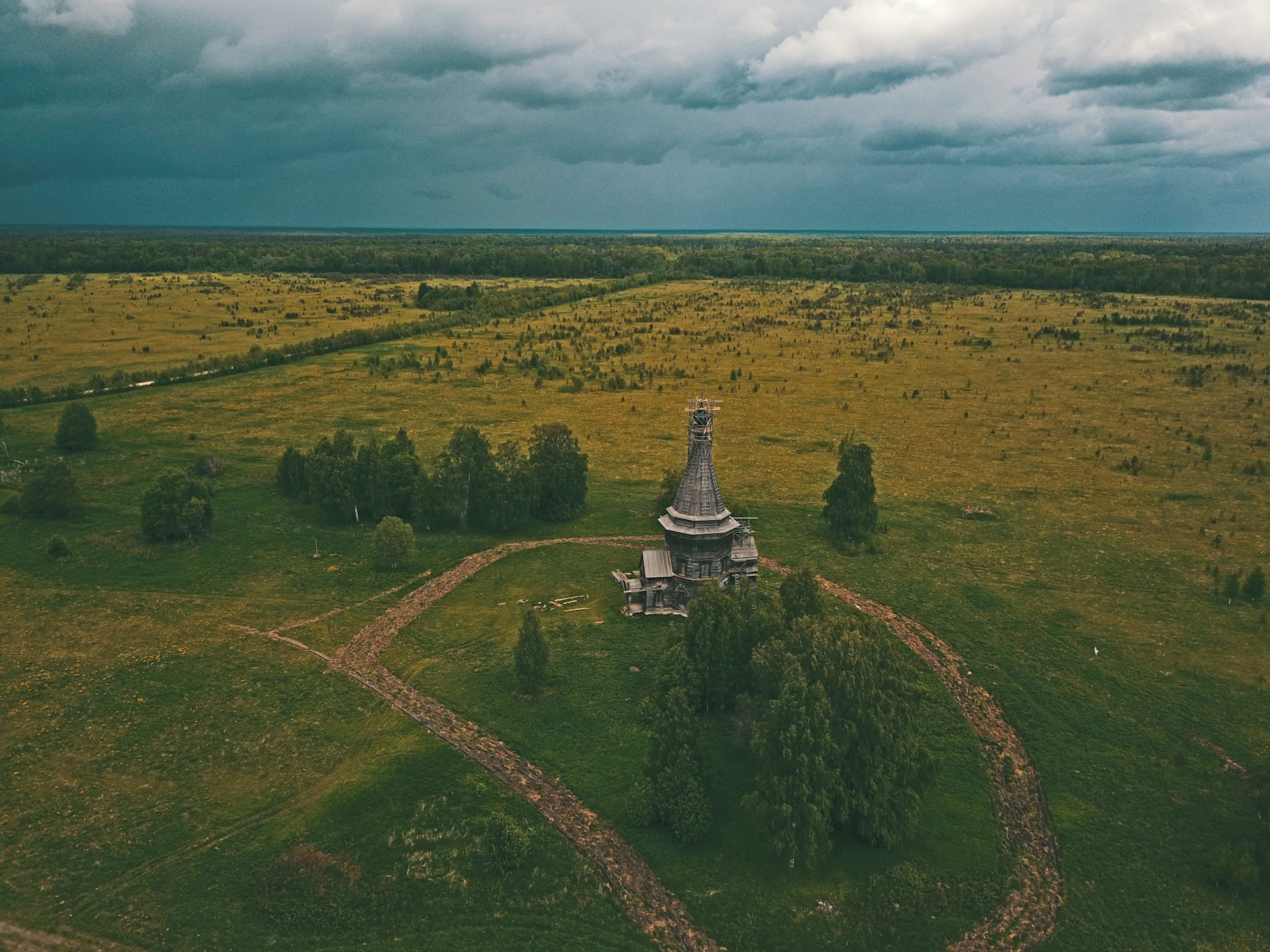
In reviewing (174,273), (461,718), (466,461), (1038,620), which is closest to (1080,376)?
(1038,620)

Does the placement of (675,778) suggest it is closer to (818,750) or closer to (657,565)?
(818,750)

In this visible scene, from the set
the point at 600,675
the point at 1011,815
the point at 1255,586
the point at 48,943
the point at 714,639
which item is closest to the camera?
the point at 48,943

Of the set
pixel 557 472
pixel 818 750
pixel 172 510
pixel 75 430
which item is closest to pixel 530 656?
pixel 818 750

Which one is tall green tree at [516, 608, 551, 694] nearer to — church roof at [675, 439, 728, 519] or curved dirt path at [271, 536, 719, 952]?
curved dirt path at [271, 536, 719, 952]

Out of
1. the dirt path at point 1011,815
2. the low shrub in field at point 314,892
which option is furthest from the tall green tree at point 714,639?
the low shrub in field at point 314,892

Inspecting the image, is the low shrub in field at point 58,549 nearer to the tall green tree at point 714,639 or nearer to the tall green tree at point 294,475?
the tall green tree at point 294,475

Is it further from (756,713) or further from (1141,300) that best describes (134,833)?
(1141,300)
